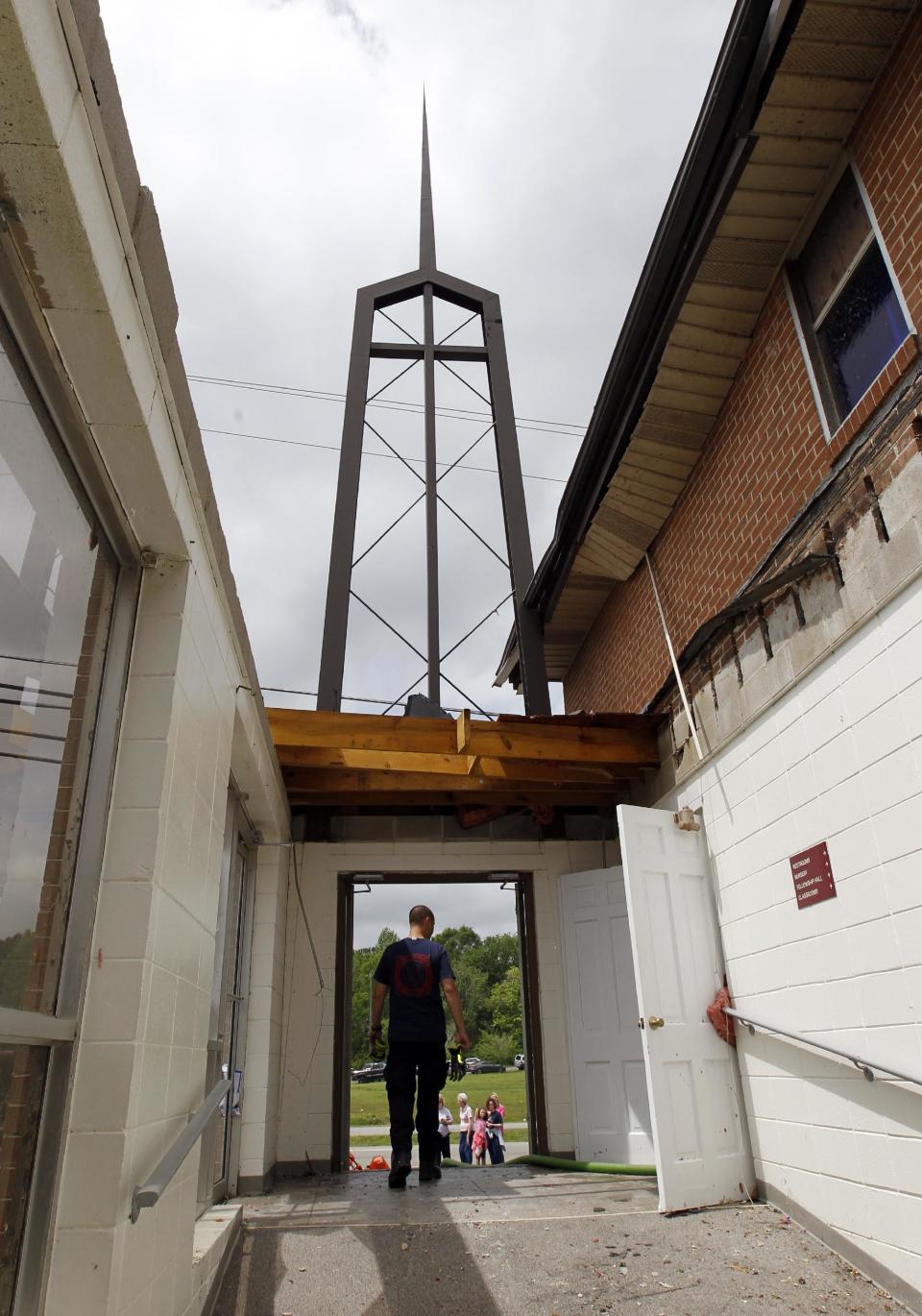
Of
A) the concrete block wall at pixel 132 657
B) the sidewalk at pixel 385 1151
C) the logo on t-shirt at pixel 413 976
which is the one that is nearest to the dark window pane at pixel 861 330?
the concrete block wall at pixel 132 657

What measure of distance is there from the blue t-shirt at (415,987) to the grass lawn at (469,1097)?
2501cm

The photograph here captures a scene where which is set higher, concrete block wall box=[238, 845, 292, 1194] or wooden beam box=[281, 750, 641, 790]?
wooden beam box=[281, 750, 641, 790]

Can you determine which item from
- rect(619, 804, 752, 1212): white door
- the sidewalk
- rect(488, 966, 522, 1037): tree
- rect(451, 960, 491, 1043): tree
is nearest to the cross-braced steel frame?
rect(619, 804, 752, 1212): white door

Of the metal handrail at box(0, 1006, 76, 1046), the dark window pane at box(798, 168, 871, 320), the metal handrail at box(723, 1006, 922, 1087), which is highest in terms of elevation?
the dark window pane at box(798, 168, 871, 320)

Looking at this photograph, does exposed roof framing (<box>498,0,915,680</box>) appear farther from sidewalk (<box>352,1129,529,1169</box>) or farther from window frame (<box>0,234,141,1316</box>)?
sidewalk (<box>352,1129,529,1169</box>)

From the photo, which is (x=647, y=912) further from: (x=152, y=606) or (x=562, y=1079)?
(x=152, y=606)

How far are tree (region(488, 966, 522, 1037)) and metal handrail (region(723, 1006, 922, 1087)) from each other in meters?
66.7

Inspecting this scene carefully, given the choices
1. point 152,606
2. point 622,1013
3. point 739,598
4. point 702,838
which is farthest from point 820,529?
point 622,1013

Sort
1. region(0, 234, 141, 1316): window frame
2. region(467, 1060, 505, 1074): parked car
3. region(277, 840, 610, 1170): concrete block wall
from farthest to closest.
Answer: region(467, 1060, 505, 1074): parked car → region(277, 840, 610, 1170): concrete block wall → region(0, 234, 141, 1316): window frame

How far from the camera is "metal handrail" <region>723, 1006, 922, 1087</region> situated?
10.4ft

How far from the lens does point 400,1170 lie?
4.99 metres

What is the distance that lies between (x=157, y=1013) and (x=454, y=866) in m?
5.04

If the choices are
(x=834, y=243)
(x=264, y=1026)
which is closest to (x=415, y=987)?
(x=264, y=1026)

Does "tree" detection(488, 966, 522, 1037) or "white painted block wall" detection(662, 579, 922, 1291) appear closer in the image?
"white painted block wall" detection(662, 579, 922, 1291)
